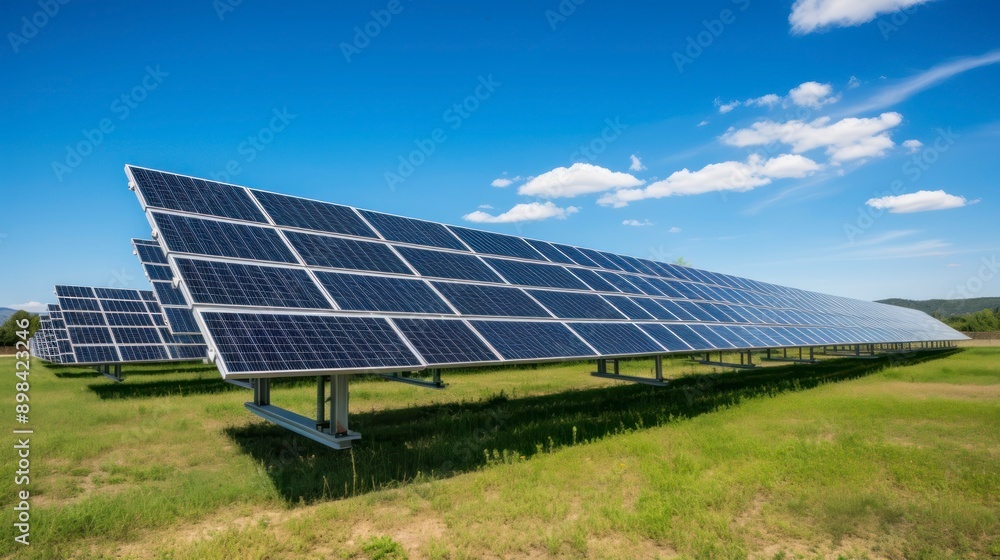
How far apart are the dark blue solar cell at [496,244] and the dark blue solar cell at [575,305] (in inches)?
112

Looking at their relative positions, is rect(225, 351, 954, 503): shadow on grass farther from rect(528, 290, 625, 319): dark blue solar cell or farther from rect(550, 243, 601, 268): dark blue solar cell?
rect(550, 243, 601, 268): dark blue solar cell

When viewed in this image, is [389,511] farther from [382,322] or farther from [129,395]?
[129,395]

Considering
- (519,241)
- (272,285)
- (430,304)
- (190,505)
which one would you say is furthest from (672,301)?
(190,505)

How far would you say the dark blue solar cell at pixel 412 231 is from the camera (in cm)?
1670

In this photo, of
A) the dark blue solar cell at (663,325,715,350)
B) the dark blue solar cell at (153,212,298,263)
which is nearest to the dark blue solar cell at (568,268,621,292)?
the dark blue solar cell at (663,325,715,350)

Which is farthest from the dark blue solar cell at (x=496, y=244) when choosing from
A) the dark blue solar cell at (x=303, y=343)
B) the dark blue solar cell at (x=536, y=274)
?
the dark blue solar cell at (x=303, y=343)

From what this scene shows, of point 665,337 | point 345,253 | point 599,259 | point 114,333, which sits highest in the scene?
point 599,259

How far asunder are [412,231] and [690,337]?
10.6m

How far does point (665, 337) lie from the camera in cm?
1817

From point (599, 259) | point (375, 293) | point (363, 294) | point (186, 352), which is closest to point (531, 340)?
point (375, 293)

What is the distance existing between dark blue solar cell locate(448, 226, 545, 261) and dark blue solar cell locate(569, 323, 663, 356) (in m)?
4.85

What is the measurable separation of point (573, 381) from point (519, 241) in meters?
11.0

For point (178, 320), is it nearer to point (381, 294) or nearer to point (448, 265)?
point (448, 265)

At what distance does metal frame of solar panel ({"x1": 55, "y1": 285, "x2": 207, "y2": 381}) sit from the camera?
2695 cm
